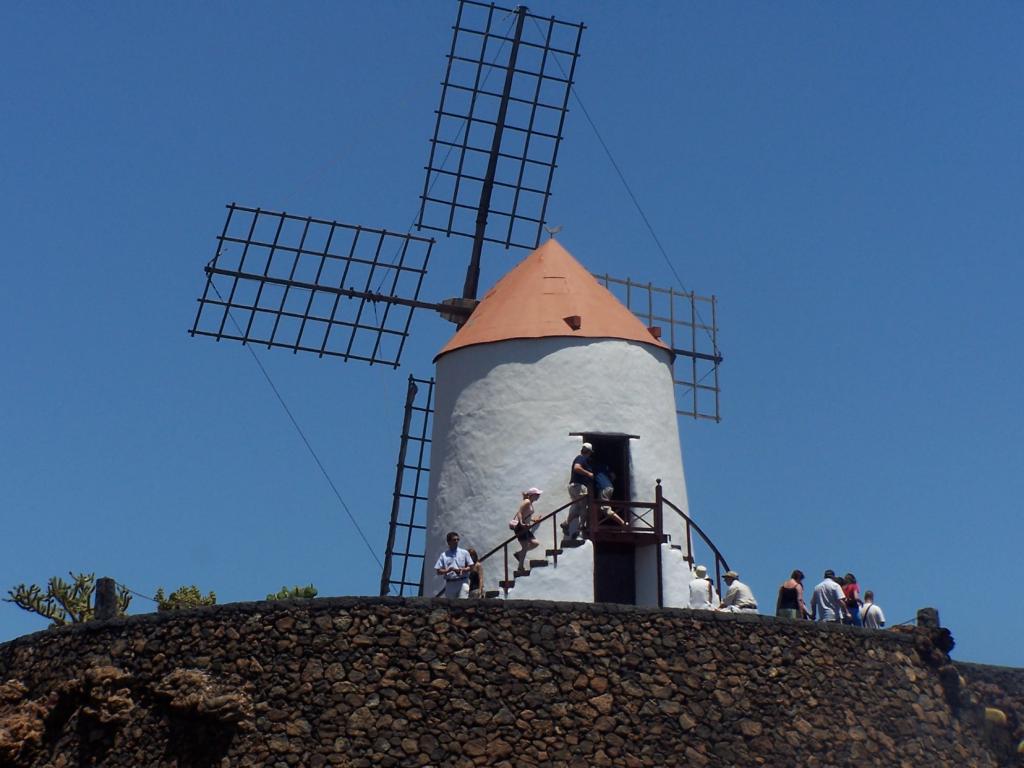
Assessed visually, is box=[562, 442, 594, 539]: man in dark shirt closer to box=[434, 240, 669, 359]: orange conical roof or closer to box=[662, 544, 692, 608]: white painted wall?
box=[662, 544, 692, 608]: white painted wall

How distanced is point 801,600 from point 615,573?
2.22m

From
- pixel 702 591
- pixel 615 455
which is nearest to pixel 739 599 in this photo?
pixel 702 591

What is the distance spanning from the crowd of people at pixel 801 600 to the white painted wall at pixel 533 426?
1249mm

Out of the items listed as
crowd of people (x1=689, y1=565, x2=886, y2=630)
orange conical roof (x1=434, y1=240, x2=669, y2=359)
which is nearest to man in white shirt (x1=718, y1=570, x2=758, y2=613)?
crowd of people (x1=689, y1=565, x2=886, y2=630)

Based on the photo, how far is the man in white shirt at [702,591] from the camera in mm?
21688

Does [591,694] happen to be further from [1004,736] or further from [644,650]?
[1004,736]

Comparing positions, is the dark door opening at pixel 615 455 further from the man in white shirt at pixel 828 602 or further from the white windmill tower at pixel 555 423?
the man in white shirt at pixel 828 602

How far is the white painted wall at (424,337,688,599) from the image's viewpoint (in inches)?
899

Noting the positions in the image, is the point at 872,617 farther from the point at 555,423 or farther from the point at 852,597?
the point at 555,423

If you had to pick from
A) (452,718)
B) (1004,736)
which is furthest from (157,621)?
(1004,736)

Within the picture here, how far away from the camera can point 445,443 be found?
2369cm

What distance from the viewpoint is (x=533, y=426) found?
23016 mm

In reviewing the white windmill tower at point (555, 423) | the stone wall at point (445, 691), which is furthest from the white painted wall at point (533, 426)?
the stone wall at point (445, 691)

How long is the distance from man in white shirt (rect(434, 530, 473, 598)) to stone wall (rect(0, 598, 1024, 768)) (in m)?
1.82
